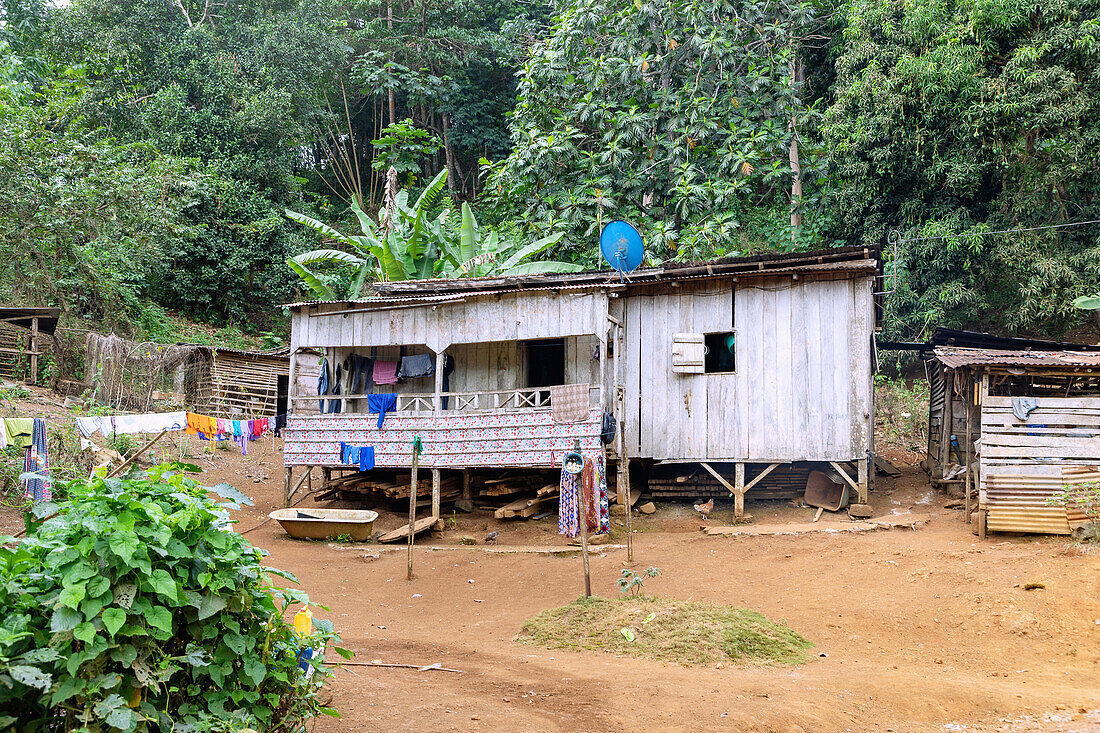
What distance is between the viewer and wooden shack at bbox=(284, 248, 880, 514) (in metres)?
13.3

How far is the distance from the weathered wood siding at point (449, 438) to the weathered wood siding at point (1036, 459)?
596 cm

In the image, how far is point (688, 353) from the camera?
46.4ft

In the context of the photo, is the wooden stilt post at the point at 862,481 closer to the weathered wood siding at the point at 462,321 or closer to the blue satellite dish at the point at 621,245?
the weathered wood siding at the point at 462,321

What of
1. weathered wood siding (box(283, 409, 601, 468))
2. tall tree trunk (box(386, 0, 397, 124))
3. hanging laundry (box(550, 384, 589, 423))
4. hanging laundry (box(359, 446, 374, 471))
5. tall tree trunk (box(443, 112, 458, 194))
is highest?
tall tree trunk (box(386, 0, 397, 124))

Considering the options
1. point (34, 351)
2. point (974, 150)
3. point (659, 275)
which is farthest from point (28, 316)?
point (974, 150)

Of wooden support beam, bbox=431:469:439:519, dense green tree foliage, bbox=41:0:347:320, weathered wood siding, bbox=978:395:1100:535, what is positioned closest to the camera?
weathered wood siding, bbox=978:395:1100:535

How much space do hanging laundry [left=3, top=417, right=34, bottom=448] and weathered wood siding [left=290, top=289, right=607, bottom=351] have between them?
206 inches

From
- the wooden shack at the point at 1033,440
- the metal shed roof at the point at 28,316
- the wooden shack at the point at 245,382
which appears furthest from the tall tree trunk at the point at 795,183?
the metal shed roof at the point at 28,316

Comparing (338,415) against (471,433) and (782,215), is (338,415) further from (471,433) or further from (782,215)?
(782,215)

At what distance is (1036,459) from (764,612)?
16.6 feet

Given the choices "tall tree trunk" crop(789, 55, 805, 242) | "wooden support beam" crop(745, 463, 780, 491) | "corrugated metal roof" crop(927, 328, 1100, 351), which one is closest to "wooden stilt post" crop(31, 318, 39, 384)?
"wooden support beam" crop(745, 463, 780, 491)

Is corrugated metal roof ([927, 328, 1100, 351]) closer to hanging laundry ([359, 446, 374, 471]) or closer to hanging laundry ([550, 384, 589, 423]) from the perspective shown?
hanging laundry ([550, 384, 589, 423])

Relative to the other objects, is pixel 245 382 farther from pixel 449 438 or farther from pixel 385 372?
pixel 449 438

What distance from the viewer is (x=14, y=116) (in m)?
18.0
